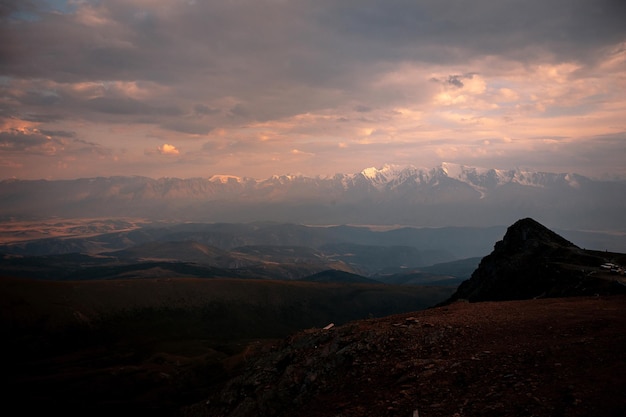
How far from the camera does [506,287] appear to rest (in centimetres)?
6900

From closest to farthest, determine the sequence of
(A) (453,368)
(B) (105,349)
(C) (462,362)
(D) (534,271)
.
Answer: (A) (453,368) < (C) (462,362) < (D) (534,271) < (B) (105,349)

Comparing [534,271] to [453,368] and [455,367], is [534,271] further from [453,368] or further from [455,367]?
[453,368]

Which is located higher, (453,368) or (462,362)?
(462,362)

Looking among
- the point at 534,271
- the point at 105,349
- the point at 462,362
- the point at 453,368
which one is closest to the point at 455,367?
the point at 453,368

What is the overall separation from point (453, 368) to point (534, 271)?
5163 centimetres

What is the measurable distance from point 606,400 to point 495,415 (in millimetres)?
4298

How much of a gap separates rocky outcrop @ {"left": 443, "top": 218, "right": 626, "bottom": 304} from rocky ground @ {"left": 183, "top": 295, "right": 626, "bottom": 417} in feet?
46.9

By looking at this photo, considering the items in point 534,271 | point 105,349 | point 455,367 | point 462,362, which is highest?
point 462,362

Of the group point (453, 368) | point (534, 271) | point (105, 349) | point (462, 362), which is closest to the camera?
point (453, 368)

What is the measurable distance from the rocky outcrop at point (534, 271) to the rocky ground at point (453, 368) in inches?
563

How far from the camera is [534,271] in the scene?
65.6 meters

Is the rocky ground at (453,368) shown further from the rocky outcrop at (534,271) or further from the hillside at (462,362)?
the rocky outcrop at (534,271)

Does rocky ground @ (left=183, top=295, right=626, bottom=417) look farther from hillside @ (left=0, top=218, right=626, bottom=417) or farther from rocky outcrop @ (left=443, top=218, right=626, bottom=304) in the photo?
rocky outcrop @ (left=443, top=218, right=626, bottom=304)

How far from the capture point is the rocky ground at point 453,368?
58.7 ft
